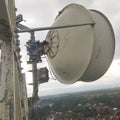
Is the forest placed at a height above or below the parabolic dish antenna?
below

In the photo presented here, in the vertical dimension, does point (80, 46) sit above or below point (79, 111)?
above

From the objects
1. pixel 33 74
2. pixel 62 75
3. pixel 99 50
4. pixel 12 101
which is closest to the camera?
pixel 12 101

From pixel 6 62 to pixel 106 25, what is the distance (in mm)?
3203

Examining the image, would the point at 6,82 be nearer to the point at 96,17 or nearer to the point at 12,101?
the point at 12,101

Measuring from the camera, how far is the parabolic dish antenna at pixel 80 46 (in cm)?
1190

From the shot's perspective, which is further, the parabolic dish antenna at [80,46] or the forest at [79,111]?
the forest at [79,111]

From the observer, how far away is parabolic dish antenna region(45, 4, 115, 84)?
11.9m

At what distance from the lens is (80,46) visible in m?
12.1

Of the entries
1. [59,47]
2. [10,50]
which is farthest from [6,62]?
[59,47]

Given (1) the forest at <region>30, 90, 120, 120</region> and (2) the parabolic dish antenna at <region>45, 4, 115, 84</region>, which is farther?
(1) the forest at <region>30, 90, 120, 120</region>

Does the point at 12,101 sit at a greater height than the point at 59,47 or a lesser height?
lesser

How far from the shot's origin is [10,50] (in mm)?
11562

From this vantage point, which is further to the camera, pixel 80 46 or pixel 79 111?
pixel 79 111

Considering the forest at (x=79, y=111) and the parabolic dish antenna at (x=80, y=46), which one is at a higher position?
the parabolic dish antenna at (x=80, y=46)
